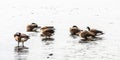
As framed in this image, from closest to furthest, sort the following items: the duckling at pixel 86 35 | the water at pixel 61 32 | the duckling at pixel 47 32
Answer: the water at pixel 61 32 → the duckling at pixel 86 35 → the duckling at pixel 47 32

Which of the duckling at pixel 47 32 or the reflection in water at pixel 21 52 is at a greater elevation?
the duckling at pixel 47 32

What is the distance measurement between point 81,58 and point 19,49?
148 inches

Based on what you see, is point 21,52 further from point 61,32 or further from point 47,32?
point 61,32

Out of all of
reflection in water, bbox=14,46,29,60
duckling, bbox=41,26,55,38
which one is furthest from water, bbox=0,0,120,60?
duckling, bbox=41,26,55,38

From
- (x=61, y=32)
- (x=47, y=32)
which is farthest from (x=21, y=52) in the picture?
(x=61, y=32)

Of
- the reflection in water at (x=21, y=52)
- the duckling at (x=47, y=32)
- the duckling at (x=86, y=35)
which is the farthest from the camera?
the duckling at (x=47, y=32)

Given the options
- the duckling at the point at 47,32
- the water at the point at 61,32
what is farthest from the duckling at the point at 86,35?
the duckling at the point at 47,32

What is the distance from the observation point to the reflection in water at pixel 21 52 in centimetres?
2164

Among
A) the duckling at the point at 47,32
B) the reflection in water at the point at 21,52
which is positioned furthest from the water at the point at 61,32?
the duckling at the point at 47,32

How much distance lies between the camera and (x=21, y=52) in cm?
2291

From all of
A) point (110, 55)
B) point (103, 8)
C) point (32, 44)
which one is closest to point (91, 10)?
point (103, 8)

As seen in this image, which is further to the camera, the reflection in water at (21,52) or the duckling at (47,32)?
the duckling at (47,32)

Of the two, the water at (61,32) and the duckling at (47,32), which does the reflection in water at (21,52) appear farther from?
the duckling at (47,32)

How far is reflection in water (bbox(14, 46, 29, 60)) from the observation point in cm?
2164
